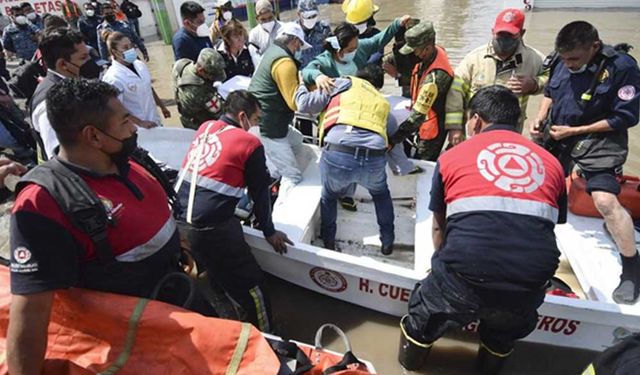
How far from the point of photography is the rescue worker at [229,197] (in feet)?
7.31

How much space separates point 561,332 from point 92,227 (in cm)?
258

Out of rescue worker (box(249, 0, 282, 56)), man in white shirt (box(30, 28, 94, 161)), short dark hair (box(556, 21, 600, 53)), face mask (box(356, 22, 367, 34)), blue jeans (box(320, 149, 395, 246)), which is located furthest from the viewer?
rescue worker (box(249, 0, 282, 56))

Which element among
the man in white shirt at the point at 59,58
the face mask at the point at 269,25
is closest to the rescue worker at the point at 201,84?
the man in white shirt at the point at 59,58

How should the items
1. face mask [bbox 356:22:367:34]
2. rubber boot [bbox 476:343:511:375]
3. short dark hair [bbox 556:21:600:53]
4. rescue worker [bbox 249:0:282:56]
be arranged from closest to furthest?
rubber boot [bbox 476:343:511:375] → short dark hair [bbox 556:21:600:53] → face mask [bbox 356:22:367:34] → rescue worker [bbox 249:0:282:56]

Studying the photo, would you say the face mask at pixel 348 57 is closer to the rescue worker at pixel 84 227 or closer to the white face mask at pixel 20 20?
the rescue worker at pixel 84 227

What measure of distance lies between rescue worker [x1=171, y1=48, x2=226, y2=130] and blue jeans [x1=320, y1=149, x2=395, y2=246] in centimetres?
132

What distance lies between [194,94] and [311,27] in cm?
225

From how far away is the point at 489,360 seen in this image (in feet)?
7.39

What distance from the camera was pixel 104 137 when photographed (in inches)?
57.1

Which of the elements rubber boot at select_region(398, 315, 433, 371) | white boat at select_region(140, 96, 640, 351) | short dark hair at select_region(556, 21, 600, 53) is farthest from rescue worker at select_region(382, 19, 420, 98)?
rubber boot at select_region(398, 315, 433, 371)

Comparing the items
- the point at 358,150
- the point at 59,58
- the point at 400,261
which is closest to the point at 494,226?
the point at 358,150

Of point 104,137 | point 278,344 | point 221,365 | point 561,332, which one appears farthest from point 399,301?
point 104,137

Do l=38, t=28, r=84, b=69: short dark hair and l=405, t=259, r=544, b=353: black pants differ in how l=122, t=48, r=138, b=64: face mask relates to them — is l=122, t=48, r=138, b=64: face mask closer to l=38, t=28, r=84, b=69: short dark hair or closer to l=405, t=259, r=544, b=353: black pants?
l=38, t=28, r=84, b=69: short dark hair

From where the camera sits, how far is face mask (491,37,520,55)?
2.99 meters
